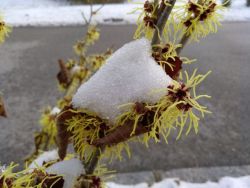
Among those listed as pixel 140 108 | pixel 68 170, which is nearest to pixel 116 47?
pixel 68 170

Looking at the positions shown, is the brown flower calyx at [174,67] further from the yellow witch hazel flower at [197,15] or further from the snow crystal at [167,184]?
the snow crystal at [167,184]

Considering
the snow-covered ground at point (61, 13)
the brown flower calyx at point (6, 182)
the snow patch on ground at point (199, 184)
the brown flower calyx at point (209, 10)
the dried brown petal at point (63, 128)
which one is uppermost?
the snow-covered ground at point (61, 13)

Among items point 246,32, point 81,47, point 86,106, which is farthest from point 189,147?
point 246,32

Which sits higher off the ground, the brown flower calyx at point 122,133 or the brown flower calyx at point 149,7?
the brown flower calyx at point 149,7

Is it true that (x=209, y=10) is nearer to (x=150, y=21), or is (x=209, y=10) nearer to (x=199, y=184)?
(x=150, y=21)

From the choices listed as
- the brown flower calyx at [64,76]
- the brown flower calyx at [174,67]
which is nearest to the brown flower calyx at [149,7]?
the brown flower calyx at [174,67]

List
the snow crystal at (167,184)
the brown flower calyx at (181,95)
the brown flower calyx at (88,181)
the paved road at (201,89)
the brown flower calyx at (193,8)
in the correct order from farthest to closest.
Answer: the paved road at (201,89)
the snow crystal at (167,184)
the brown flower calyx at (88,181)
the brown flower calyx at (193,8)
the brown flower calyx at (181,95)

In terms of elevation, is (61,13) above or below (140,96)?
above

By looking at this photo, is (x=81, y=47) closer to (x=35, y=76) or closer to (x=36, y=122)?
(x=36, y=122)
